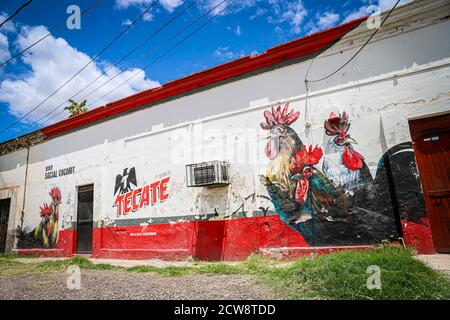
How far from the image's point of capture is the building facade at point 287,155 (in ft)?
17.3

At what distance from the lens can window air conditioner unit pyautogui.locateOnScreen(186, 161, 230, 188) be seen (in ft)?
21.9

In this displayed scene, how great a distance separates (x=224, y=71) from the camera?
7.27m

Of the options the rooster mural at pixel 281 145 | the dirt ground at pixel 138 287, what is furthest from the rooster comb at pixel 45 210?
the rooster mural at pixel 281 145

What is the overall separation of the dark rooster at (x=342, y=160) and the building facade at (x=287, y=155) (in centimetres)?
2

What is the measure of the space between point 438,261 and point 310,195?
2298 millimetres

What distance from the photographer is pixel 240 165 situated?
679 centimetres

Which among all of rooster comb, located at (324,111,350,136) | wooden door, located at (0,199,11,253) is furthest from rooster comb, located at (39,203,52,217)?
rooster comb, located at (324,111,350,136)

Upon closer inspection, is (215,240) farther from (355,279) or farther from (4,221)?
(4,221)

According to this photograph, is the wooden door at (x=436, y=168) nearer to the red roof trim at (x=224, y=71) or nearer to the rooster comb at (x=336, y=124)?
the rooster comb at (x=336, y=124)

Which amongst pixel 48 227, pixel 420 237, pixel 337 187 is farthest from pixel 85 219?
pixel 420 237

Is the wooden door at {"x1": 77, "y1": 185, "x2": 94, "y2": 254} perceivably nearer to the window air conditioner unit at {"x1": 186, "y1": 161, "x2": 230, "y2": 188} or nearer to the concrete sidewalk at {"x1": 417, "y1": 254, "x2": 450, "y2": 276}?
the window air conditioner unit at {"x1": 186, "y1": 161, "x2": 230, "y2": 188}

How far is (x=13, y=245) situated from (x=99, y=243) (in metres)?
5.20
